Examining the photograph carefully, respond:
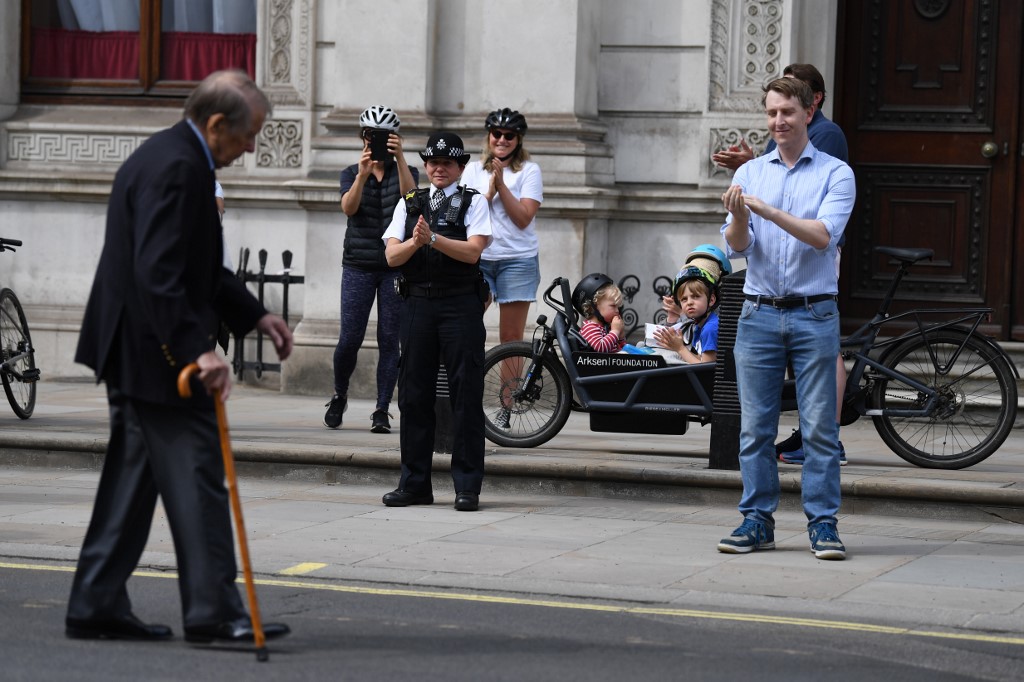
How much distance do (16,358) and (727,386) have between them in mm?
5136

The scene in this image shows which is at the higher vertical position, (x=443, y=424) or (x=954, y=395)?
(x=954, y=395)

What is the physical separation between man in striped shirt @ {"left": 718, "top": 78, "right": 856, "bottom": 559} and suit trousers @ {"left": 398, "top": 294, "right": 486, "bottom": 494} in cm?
164

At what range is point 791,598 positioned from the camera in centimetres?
699

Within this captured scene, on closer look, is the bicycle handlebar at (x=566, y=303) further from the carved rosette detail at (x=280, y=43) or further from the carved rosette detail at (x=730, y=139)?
the carved rosette detail at (x=280, y=43)

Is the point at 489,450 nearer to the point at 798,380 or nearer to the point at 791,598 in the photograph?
the point at 798,380

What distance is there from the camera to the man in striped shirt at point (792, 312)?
778 centimetres

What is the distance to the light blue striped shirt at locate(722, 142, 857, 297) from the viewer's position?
7.77 metres

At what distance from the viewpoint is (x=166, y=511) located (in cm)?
571

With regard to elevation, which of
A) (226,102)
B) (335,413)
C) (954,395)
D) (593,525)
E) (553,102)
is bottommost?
(593,525)

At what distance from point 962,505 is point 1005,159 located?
15.7ft

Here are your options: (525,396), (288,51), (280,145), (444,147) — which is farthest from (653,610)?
(288,51)

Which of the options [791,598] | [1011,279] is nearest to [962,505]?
[791,598]

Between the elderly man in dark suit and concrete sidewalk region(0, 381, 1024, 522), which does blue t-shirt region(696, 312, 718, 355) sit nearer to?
concrete sidewalk region(0, 381, 1024, 522)

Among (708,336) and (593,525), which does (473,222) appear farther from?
(708,336)
